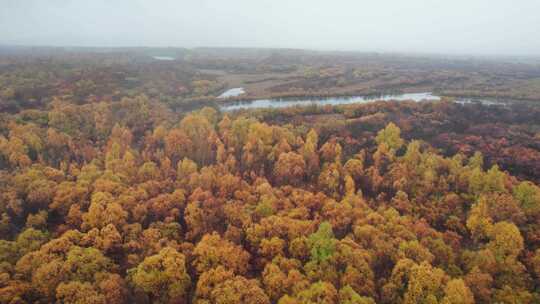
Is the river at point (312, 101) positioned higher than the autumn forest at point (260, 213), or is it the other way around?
the river at point (312, 101)

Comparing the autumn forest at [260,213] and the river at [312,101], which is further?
the river at [312,101]

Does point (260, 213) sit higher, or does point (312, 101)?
point (312, 101)

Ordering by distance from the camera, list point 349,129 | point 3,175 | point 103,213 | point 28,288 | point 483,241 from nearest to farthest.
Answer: point 28,288 < point 103,213 < point 483,241 < point 3,175 < point 349,129

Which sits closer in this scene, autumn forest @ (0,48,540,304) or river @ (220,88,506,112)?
autumn forest @ (0,48,540,304)

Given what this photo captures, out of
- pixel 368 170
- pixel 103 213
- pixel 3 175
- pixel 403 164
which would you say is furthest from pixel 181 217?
pixel 403 164

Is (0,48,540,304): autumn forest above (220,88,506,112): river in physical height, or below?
below

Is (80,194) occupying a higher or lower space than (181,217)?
higher

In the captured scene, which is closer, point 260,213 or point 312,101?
point 260,213

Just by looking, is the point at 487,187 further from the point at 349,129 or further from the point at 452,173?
the point at 349,129
